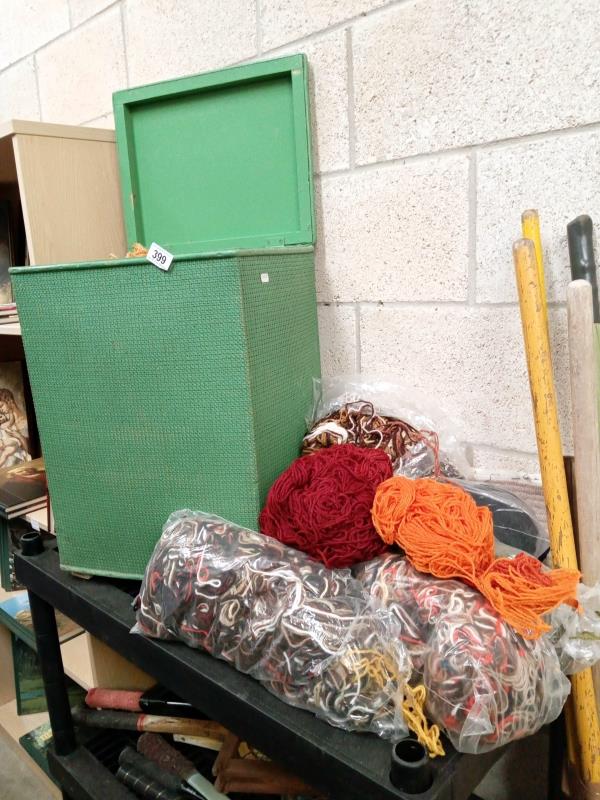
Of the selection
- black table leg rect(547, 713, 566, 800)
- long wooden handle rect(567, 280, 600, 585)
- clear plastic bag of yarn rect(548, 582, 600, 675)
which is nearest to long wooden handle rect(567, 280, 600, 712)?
long wooden handle rect(567, 280, 600, 585)

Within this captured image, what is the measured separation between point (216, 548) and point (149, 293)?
1.19ft

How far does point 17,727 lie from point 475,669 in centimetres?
167

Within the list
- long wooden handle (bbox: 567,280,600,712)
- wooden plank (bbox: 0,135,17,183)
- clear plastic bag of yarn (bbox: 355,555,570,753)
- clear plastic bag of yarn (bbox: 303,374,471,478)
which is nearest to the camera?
clear plastic bag of yarn (bbox: 355,555,570,753)

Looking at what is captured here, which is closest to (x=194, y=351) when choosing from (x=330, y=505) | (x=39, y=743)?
(x=330, y=505)

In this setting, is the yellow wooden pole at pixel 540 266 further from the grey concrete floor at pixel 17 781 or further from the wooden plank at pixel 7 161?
the grey concrete floor at pixel 17 781

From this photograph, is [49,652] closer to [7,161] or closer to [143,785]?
[143,785]

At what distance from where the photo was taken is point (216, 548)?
77 centimetres

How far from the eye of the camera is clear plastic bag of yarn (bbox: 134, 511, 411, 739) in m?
0.62

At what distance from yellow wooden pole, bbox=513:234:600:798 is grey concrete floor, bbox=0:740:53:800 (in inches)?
56.8

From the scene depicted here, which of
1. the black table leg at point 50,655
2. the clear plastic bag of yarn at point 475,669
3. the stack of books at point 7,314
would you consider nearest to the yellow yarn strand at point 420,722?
the clear plastic bag of yarn at point 475,669

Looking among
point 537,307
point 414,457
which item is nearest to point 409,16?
point 537,307

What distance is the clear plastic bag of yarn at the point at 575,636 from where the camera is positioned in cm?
Answer: 67

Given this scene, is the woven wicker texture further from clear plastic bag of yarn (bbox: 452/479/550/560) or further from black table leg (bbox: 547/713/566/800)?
black table leg (bbox: 547/713/566/800)

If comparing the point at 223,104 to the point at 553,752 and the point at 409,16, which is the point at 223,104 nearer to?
the point at 409,16
